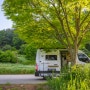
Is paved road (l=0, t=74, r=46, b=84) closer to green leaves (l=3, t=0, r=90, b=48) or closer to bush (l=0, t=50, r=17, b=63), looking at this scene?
green leaves (l=3, t=0, r=90, b=48)

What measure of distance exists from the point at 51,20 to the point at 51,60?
3550 millimetres

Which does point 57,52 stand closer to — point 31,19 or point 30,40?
point 30,40

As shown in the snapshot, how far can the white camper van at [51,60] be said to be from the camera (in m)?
24.3

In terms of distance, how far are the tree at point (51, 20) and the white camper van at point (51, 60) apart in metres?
0.84

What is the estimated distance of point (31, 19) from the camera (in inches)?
843

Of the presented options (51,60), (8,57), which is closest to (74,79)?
(51,60)

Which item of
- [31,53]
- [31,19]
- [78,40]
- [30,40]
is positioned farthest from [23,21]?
[31,53]

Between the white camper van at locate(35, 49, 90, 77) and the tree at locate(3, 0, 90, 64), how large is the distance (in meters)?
0.84

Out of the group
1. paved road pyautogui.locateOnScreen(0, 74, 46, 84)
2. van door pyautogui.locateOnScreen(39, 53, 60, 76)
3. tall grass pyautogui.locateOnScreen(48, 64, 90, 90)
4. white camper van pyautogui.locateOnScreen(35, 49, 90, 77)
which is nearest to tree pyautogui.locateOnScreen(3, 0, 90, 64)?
white camper van pyautogui.locateOnScreen(35, 49, 90, 77)

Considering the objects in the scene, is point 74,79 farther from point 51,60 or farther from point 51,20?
point 51,60

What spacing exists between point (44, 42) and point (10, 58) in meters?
25.2

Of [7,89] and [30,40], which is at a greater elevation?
[30,40]

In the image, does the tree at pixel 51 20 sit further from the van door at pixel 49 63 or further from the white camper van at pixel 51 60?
the van door at pixel 49 63

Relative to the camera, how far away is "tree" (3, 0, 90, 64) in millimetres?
20531
